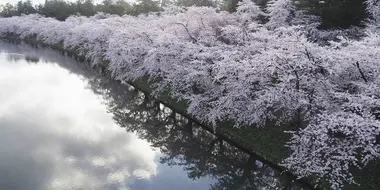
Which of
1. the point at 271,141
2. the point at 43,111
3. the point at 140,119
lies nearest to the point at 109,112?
the point at 140,119

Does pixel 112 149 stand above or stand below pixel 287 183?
below

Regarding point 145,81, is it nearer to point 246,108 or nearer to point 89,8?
point 246,108

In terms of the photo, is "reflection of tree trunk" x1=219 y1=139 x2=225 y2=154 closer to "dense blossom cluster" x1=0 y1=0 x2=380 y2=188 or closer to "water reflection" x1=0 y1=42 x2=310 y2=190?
"water reflection" x1=0 y1=42 x2=310 y2=190

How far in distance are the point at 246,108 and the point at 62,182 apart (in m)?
7.86

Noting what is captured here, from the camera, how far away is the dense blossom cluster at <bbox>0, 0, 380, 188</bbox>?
1012 cm

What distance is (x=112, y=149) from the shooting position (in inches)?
598

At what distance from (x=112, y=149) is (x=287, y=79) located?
866 centimetres

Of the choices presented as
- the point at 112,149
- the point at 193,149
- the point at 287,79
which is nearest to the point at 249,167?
the point at 193,149

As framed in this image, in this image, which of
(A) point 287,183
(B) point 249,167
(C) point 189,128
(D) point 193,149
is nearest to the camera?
(A) point 287,183

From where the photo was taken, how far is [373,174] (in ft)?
34.8

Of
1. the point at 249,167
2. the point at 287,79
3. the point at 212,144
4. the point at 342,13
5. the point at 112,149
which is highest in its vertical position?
the point at 342,13

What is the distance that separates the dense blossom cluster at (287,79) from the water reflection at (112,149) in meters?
1.57

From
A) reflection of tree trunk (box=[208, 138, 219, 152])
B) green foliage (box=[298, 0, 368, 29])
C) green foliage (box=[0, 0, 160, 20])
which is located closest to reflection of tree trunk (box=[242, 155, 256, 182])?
reflection of tree trunk (box=[208, 138, 219, 152])

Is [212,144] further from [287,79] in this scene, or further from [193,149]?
[287,79]
